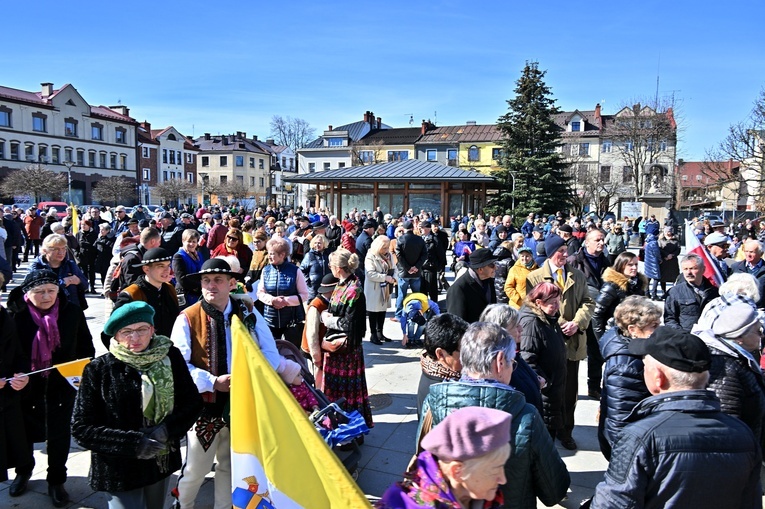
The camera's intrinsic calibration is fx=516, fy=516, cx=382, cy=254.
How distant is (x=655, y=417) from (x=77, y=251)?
1284 centimetres

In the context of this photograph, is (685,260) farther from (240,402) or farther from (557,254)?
(240,402)

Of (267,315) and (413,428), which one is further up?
(267,315)

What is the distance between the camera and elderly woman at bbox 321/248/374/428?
4.78 metres

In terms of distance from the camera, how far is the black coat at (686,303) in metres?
5.53

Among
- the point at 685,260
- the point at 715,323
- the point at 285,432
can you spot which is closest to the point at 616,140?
the point at 685,260

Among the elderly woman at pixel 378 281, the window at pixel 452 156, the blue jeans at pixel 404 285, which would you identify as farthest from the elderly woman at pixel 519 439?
the window at pixel 452 156

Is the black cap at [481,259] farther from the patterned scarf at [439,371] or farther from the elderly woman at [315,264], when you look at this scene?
the elderly woman at [315,264]

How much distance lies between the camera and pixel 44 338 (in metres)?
3.97

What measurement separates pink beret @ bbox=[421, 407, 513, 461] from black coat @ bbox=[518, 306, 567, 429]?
2.26 metres

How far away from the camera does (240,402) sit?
235 centimetres

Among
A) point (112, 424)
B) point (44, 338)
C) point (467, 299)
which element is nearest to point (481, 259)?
point (467, 299)

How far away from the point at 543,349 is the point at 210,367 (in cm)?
250

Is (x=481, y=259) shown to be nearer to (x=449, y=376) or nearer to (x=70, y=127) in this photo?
(x=449, y=376)

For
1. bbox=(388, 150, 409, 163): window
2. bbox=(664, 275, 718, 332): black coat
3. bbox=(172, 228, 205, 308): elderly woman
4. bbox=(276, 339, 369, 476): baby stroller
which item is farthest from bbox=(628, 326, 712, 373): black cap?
bbox=(388, 150, 409, 163): window
